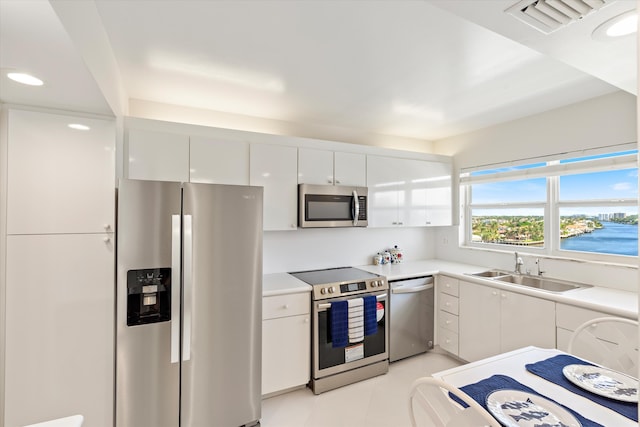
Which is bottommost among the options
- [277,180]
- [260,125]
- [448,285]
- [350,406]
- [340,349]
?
[350,406]

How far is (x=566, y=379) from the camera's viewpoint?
1.24 m

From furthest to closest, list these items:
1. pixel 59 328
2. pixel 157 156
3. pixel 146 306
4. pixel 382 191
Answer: pixel 382 191, pixel 157 156, pixel 146 306, pixel 59 328

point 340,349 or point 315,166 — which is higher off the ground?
point 315,166

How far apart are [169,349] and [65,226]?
94 cm

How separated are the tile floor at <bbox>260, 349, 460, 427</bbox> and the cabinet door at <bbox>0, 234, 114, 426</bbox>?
1.17m

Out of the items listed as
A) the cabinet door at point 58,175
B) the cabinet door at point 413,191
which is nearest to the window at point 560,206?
the cabinet door at point 413,191

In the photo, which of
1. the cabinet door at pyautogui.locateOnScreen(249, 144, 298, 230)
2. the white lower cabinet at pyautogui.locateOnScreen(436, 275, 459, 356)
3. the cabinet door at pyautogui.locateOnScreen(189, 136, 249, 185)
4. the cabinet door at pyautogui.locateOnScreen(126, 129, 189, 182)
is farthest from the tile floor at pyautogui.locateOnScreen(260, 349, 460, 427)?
the cabinet door at pyautogui.locateOnScreen(126, 129, 189, 182)

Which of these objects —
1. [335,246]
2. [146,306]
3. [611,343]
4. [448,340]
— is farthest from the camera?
[335,246]

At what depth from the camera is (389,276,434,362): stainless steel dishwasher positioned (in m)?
2.92

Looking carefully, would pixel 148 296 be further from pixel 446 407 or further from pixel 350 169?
pixel 350 169

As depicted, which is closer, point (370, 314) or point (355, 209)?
point (370, 314)

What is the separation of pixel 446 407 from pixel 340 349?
1738 millimetres

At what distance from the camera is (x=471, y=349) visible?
9.30ft

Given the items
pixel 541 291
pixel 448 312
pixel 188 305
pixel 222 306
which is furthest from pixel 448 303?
pixel 188 305
